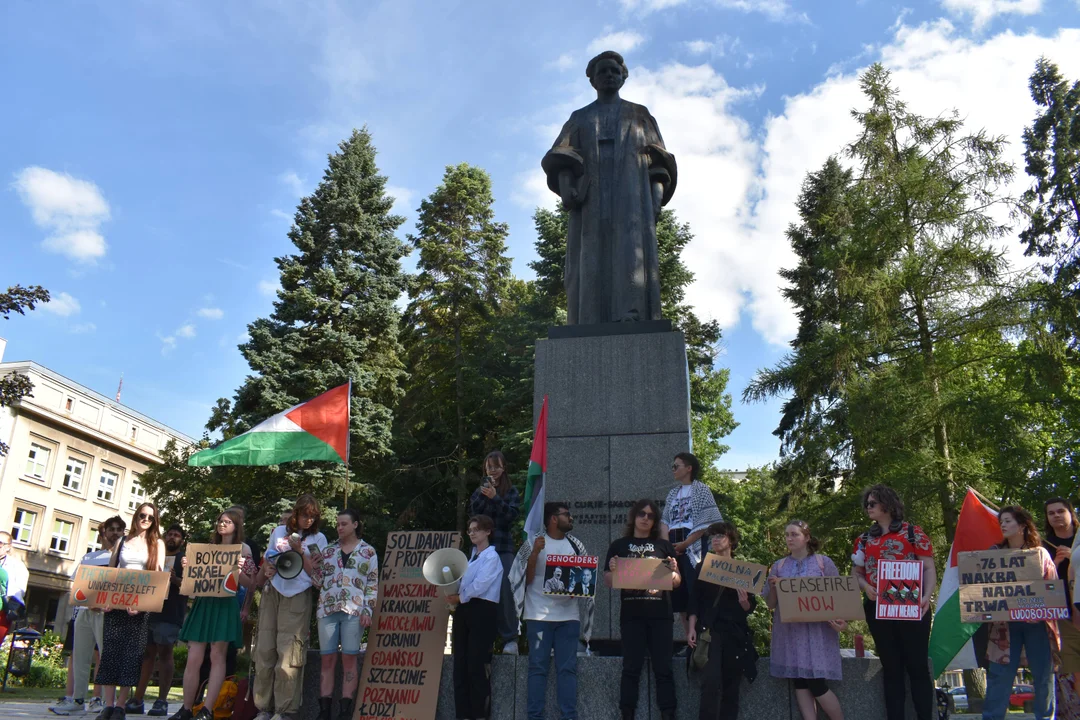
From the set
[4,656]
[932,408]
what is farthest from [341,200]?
[932,408]

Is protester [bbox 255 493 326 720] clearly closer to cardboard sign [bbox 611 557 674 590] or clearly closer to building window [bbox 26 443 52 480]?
cardboard sign [bbox 611 557 674 590]

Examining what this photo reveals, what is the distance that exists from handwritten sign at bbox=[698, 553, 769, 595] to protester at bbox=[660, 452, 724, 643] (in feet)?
1.11

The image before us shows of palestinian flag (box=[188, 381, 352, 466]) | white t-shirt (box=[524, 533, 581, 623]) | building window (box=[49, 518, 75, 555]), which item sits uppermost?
building window (box=[49, 518, 75, 555])

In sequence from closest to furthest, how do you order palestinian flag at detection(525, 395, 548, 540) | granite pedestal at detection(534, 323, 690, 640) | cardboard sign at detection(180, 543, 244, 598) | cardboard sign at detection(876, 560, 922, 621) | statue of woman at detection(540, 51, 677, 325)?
cardboard sign at detection(876, 560, 922, 621), cardboard sign at detection(180, 543, 244, 598), palestinian flag at detection(525, 395, 548, 540), granite pedestal at detection(534, 323, 690, 640), statue of woman at detection(540, 51, 677, 325)

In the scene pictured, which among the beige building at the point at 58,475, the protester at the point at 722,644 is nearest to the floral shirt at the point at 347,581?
the protester at the point at 722,644

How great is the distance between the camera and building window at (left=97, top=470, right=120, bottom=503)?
1875 inches

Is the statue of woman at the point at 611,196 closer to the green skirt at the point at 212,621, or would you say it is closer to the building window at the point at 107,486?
the green skirt at the point at 212,621

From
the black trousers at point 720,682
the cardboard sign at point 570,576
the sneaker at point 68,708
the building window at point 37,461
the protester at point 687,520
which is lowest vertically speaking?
the sneaker at point 68,708

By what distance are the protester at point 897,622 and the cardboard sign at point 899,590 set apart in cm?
5

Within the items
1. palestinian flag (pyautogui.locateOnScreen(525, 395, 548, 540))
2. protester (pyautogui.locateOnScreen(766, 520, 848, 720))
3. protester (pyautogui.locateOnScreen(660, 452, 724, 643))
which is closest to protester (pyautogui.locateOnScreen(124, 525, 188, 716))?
palestinian flag (pyautogui.locateOnScreen(525, 395, 548, 540))

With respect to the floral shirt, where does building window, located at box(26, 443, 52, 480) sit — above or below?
above

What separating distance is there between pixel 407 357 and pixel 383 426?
5.55 meters

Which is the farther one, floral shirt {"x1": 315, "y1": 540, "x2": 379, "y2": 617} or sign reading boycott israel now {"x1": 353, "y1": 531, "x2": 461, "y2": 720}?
floral shirt {"x1": 315, "y1": 540, "x2": 379, "y2": 617}

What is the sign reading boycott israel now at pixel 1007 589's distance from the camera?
5875 mm
